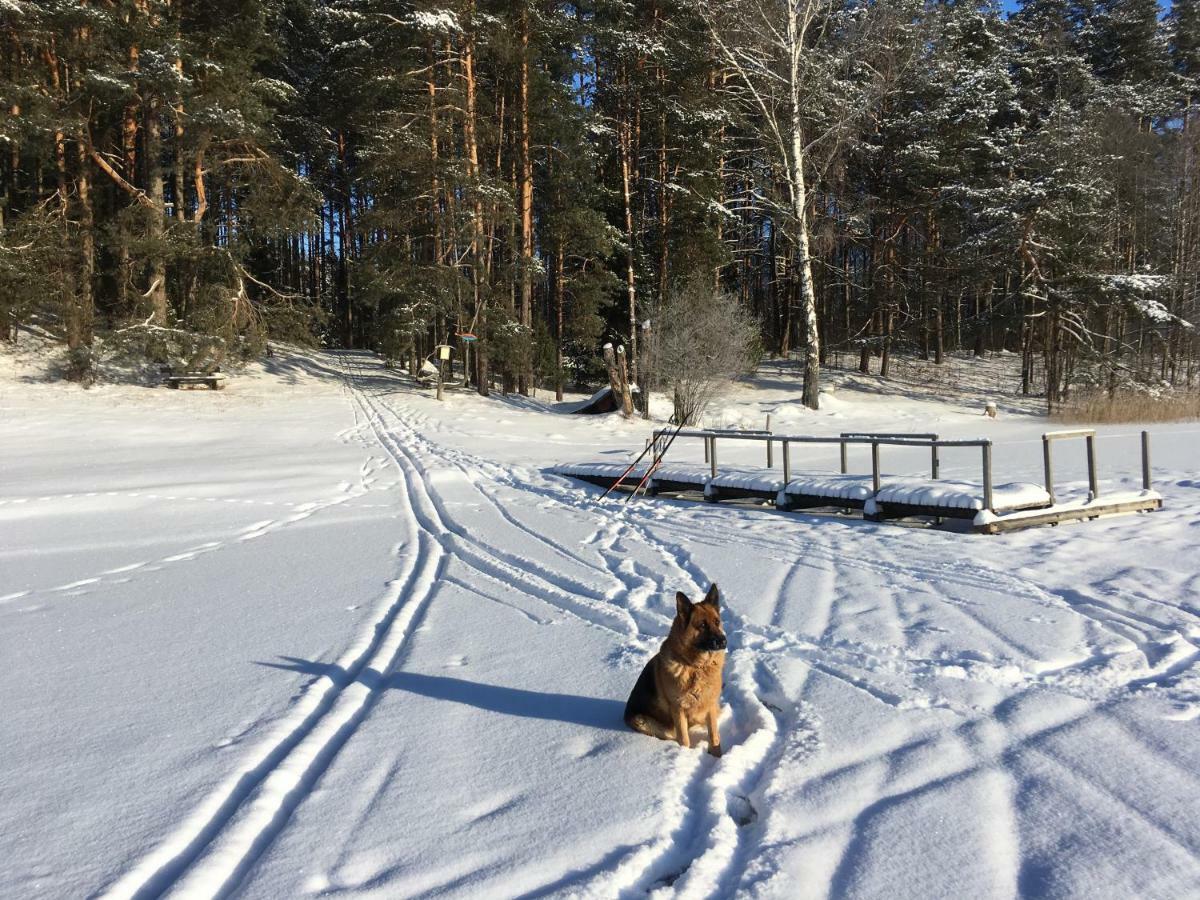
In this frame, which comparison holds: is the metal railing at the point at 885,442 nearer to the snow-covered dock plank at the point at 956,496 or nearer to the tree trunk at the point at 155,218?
the snow-covered dock plank at the point at 956,496

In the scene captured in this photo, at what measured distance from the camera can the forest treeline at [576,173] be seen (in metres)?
23.5

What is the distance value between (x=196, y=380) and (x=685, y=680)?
26.2 meters

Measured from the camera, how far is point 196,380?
83.4 feet

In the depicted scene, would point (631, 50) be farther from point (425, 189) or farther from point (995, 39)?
point (995, 39)

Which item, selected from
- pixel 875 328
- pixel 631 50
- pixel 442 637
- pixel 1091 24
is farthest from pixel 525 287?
pixel 1091 24

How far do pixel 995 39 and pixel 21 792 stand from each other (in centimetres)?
4110

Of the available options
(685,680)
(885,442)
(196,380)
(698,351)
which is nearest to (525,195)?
(698,351)

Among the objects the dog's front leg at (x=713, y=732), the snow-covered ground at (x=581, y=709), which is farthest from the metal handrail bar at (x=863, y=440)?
the dog's front leg at (x=713, y=732)

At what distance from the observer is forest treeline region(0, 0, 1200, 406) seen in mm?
23453

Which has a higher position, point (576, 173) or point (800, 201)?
point (576, 173)

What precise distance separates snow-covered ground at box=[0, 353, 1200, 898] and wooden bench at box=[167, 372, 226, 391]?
17.3 m

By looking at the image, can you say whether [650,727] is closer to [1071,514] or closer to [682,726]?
[682,726]

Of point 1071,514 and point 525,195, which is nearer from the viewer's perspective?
point 1071,514

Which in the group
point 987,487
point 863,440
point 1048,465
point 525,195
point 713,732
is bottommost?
point 713,732
